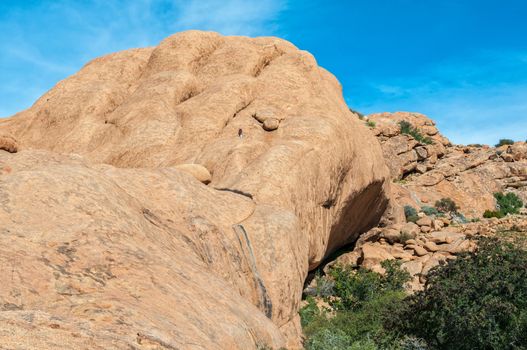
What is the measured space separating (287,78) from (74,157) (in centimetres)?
1243

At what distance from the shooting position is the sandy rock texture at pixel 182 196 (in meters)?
7.64

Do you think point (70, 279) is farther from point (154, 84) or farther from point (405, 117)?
point (405, 117)

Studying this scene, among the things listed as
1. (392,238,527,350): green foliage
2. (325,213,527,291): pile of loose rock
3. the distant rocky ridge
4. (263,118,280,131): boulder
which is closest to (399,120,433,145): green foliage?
the distant rocky ridge

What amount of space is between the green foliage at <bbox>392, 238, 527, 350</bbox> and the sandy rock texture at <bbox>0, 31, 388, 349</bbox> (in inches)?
157

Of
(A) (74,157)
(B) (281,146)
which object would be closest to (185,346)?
(A) (74,157)

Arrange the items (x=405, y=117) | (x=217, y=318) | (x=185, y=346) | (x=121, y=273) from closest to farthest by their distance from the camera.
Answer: (x=185, y=346)
(x=121, y=273)
(x=217, y=318)
(x=405, y=117)

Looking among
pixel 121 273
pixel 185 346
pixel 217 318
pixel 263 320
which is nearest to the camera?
pixel 185 346

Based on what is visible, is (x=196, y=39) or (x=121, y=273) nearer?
(x=121, y=273)

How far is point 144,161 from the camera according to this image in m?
22.8

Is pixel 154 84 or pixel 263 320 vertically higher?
pixel 154 84

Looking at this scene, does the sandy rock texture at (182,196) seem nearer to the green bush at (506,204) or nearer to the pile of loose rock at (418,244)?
the pile of loose rock at (418,244)

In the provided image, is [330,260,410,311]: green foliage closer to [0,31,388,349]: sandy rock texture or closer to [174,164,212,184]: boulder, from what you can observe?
[0,31,388,349]: sandy rock texture

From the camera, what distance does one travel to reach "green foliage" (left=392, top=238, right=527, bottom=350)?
47.1 feet

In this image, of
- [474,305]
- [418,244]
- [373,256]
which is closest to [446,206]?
[418,244]
